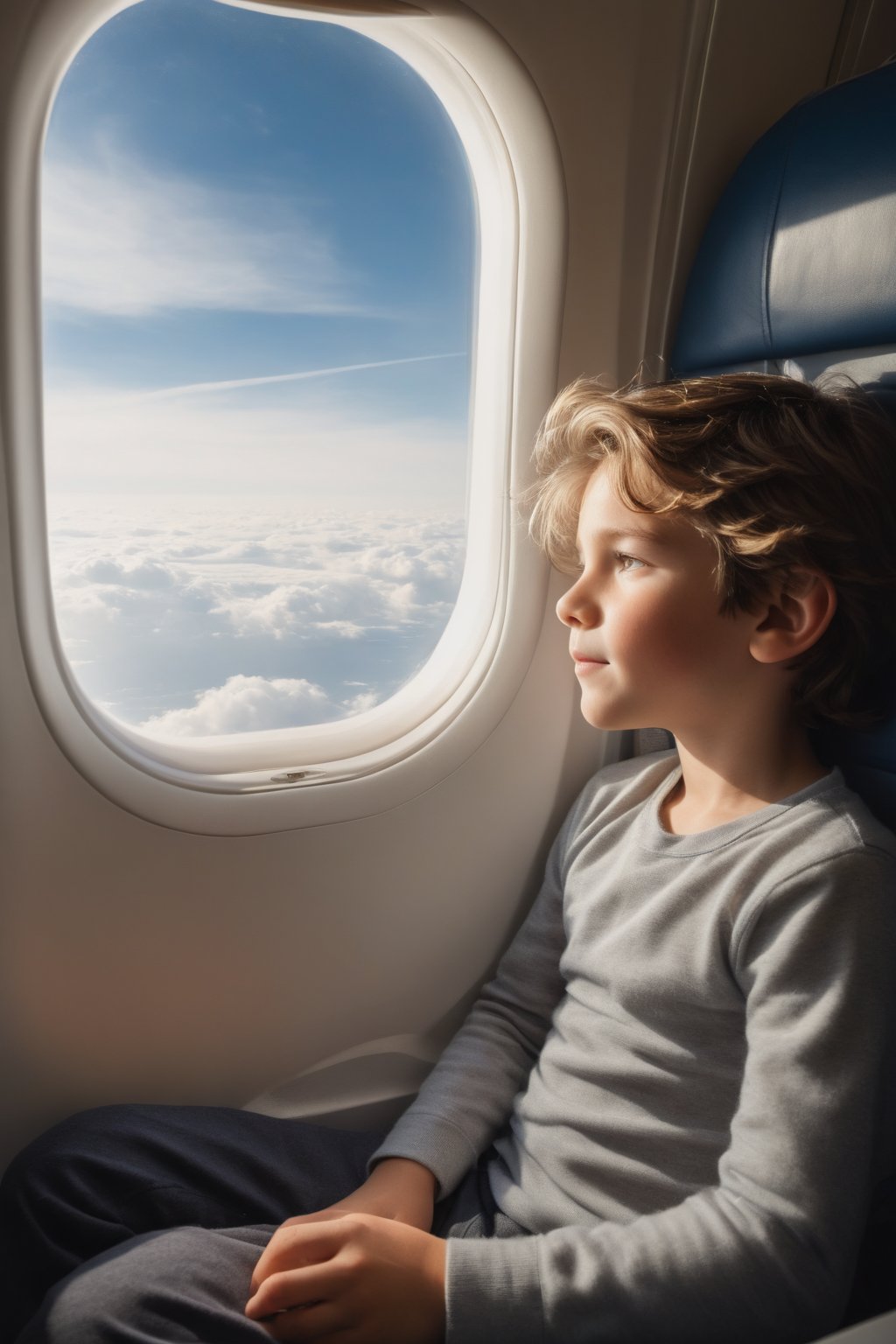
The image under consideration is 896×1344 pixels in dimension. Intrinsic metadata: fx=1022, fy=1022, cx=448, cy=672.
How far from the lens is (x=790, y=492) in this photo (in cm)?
101

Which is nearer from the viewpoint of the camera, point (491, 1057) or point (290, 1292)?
point (290, 1292)

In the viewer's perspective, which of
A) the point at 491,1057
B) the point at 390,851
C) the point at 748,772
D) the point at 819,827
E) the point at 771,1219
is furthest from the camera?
the point at 390,851

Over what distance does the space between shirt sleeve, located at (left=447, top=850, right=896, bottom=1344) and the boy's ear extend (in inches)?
9.1

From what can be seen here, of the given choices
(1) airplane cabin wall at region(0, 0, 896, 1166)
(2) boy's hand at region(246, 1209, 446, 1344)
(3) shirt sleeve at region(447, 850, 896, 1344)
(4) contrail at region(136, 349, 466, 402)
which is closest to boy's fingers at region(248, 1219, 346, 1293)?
(2) boy's hand at region(246, 1209, 446, 1344)

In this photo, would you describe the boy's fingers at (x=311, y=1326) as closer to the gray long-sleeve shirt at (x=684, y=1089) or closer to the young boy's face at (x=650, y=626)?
the gray long-sleeve shirt at (x=684, y=1089)

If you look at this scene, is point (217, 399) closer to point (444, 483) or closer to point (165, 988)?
point (444, 483)

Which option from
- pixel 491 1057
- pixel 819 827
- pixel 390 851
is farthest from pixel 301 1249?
pixel 819 827

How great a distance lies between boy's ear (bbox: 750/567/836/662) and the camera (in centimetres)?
101

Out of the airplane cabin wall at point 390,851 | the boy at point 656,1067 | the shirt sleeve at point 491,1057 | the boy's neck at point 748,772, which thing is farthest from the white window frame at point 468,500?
the boy's neck at point 748,772

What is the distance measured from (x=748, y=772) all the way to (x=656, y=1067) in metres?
0.32

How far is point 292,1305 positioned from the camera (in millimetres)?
911

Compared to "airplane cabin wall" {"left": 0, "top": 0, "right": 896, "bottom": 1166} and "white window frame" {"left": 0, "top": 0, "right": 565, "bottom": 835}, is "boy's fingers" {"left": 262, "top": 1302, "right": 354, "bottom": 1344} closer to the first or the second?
"airplane cabin wall" {"left": 0, "top": 0, "right": 896, "bottom": 1166}

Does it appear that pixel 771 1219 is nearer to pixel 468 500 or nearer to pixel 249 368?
pixel 468 500

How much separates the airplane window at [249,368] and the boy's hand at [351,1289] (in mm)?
620
